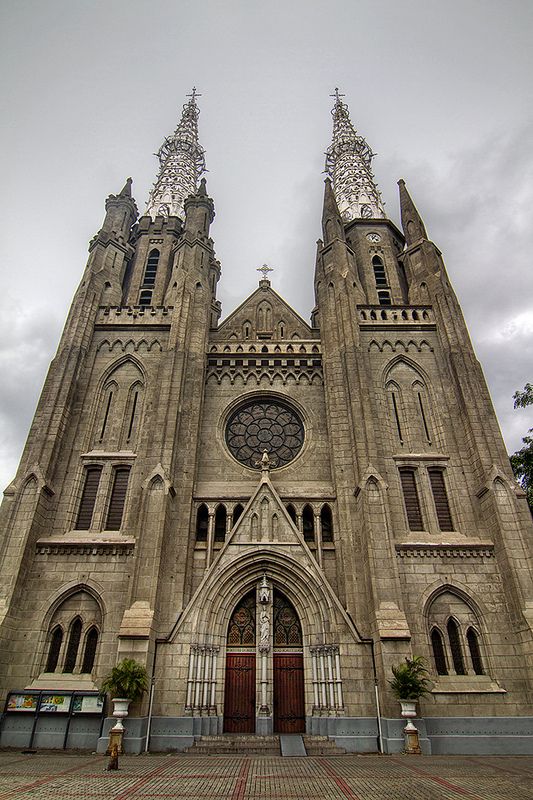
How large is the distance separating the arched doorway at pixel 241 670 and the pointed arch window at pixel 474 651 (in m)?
7.57

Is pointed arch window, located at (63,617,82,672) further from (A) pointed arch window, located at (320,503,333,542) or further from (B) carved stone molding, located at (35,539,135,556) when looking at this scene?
(A) pointed arch window, located at (320,503,333,542)

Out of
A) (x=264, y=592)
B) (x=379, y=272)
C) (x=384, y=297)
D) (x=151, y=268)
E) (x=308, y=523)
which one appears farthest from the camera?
(x=151, y=268)

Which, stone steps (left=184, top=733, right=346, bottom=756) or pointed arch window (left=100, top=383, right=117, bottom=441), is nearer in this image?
stone steps (left=184, top=733, right=346, bottom=756)

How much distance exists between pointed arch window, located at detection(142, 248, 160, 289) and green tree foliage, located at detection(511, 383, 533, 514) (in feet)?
74.1

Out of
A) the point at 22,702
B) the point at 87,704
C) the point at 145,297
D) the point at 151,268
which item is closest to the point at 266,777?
the point at 87,704

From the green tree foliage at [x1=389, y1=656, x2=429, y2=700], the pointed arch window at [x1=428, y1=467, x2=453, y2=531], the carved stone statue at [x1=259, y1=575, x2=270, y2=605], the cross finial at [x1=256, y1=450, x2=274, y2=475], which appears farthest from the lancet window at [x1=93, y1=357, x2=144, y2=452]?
the green tree foliage at [x1=389, y1=656, x2=429, y2=700]

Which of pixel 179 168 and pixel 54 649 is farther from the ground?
pixel 179 168

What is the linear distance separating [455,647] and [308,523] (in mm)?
6743

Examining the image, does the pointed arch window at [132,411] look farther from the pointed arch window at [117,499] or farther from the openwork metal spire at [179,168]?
the openwork metal spire at [179,168]

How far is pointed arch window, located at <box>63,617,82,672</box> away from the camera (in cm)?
1588

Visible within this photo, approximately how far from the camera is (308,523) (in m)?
19.3

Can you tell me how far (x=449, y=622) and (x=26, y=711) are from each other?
14224 millimetres

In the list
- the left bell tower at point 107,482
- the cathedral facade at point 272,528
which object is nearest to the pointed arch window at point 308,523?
the cathedral facade at point 272,528

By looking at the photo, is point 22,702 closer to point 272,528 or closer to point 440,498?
point 272,528
